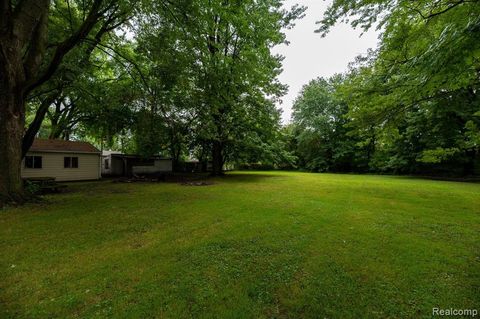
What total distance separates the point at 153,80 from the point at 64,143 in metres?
11.5

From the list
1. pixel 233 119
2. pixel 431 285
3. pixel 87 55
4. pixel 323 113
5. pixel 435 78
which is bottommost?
pixel 431 285

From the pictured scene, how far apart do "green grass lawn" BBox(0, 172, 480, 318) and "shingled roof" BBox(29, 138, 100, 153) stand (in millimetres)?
11149

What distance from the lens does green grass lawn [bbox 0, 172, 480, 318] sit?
2.53 metres

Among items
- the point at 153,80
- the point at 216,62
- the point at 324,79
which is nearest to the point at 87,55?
the point at 153,80

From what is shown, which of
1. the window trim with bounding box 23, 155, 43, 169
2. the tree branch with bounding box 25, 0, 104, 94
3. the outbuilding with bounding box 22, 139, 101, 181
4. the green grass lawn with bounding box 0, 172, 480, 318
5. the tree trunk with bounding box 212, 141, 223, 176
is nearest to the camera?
the green grass lawn with bounding box 0, 172, 480, 318

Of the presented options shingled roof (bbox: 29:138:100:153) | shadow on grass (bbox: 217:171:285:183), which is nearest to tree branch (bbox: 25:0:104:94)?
shingled roof (bbox: 29:138:100:153)

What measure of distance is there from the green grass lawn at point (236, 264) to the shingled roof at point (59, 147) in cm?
Result: 1115

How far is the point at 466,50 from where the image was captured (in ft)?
8.61

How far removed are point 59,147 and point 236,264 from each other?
724 inches

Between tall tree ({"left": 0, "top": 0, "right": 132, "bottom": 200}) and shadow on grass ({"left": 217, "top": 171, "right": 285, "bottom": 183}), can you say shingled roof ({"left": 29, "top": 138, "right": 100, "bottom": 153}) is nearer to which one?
tall tree ({"left": 0, "top": 0, "right": 132, "bottom": 200})

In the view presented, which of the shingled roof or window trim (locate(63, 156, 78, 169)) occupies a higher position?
the shingled roof

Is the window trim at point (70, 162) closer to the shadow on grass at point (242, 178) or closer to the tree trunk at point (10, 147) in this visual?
the tree trunk at point (10, 147)

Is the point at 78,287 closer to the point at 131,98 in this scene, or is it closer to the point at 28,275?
the point at 28,275

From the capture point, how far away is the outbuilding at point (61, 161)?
14648 mm
